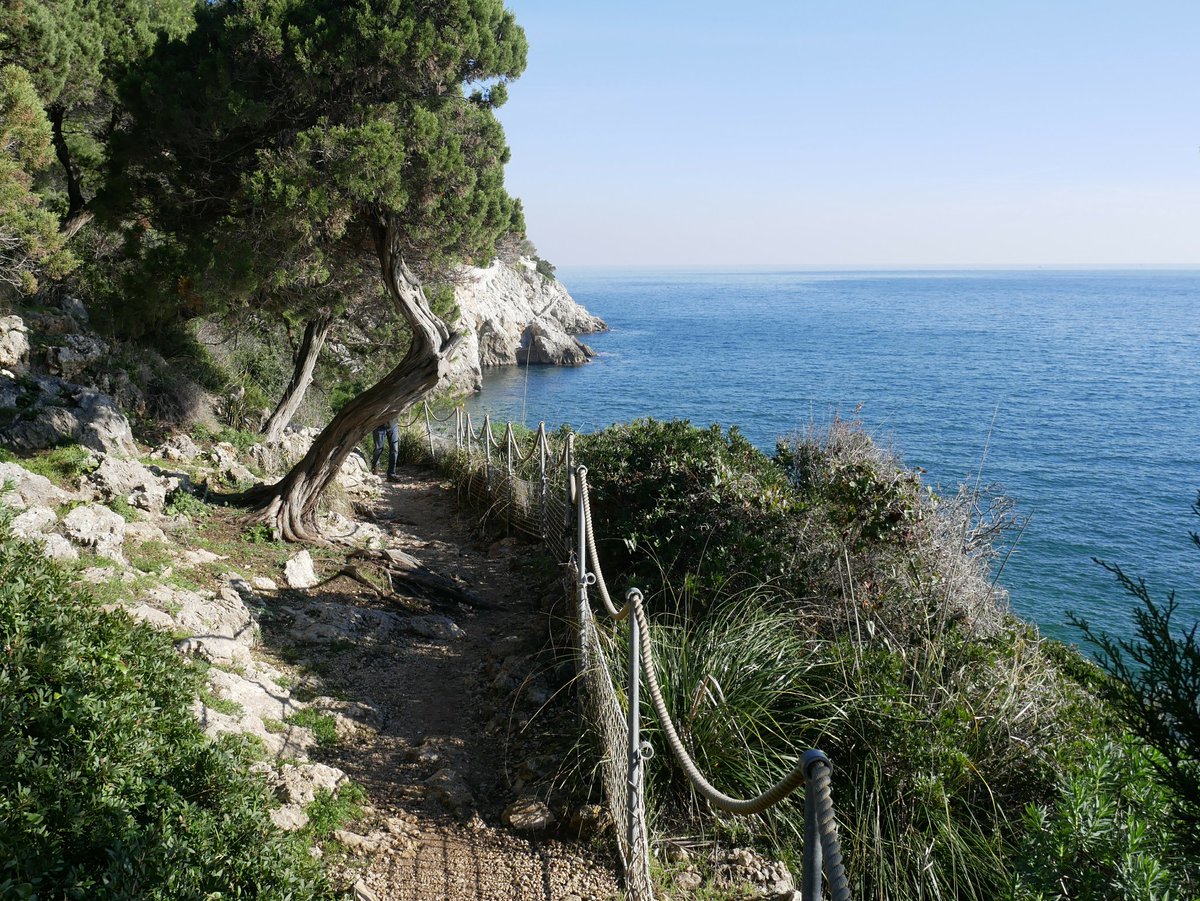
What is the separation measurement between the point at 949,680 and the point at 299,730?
4.09 meters

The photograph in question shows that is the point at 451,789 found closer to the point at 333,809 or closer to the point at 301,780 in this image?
the point at 333,809

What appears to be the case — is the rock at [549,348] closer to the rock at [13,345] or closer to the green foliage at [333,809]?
the rock at [13,345]

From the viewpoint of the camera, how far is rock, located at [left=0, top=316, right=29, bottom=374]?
1105 centimetres

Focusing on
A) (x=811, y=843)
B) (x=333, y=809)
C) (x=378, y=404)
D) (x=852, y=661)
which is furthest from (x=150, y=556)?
(x=811, y=843)

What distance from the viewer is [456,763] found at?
17.8 ft

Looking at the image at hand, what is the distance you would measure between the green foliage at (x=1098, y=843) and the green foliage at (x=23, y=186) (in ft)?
38.8

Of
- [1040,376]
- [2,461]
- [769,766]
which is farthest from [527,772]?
[1040,376]

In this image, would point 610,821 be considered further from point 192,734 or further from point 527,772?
point 192,734

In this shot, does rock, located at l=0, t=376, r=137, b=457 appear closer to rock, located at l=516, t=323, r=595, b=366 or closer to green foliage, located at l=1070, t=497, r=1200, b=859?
green foliage, located at l=1070, t=497, r=1200, b=859

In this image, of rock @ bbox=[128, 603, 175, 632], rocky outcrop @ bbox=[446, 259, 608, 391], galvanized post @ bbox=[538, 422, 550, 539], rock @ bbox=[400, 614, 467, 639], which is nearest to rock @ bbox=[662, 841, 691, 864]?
rock @ bbox=[128, 603, 175, 632]

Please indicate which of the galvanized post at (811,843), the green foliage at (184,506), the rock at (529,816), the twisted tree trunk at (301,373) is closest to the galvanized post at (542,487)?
the green foliage at (184,506)

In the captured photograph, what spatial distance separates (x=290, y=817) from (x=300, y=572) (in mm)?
4702

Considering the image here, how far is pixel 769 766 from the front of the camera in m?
4.58

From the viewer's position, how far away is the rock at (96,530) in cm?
681
